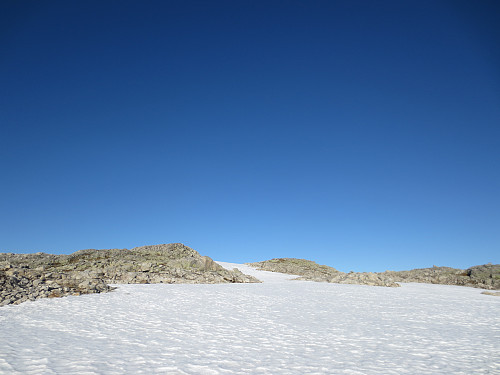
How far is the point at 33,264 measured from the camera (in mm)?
26953

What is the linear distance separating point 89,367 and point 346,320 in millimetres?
7706

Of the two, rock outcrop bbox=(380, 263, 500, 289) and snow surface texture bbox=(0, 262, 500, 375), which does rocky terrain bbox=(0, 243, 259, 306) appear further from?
rock outcrop bbox=(380, 263, 500, 289)

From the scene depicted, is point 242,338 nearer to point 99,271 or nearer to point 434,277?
point 99,271

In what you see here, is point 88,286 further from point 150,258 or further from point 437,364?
point 437,364

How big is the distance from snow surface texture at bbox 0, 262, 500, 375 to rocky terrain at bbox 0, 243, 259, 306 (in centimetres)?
215

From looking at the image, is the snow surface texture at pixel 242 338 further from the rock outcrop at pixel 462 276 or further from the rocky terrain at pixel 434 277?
the rock outcrop at pixel 462 276

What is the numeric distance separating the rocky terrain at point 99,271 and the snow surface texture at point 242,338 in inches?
84.8

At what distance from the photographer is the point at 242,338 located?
8.09 metres

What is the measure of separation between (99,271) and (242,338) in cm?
1849

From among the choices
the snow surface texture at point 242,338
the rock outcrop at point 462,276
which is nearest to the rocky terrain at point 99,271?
the snow surface texture at point 242,338

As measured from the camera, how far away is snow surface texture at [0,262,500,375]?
6.01m

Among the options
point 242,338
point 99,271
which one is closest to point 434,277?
point 99,271

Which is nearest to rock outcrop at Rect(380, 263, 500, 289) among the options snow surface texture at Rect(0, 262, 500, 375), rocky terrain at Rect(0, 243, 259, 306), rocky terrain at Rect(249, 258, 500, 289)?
rocky terrain at Rect(249, 258, 500, 289)

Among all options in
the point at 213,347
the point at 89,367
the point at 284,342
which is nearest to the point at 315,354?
the point at 284,342
